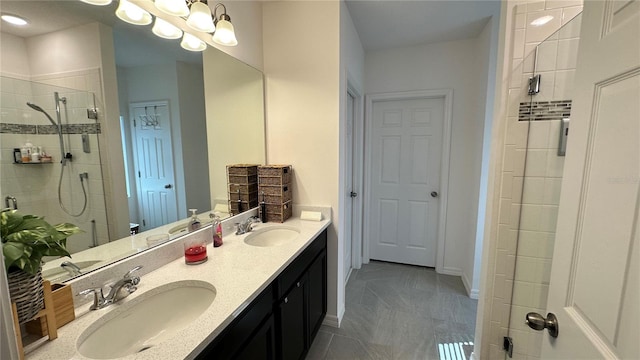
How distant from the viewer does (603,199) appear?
0.57m

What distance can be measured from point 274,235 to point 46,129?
1310 millimetres

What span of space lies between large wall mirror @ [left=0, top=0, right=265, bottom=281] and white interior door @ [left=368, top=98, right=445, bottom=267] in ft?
6.71

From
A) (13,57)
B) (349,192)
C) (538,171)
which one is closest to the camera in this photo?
(13,57)

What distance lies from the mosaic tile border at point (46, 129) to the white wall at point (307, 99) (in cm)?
122

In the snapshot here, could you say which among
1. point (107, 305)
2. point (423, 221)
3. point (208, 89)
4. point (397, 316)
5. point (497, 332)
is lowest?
point (397, 316)

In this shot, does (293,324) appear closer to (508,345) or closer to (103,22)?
(508,345)

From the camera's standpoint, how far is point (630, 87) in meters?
0.52

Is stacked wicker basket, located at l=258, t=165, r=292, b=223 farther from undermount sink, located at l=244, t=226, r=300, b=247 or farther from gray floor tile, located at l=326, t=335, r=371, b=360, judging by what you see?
gray floor tile, located at l=326, t=335, r=371, b=360

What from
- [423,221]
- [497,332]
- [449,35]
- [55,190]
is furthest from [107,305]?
[449,35]

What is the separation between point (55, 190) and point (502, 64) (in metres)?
2.14

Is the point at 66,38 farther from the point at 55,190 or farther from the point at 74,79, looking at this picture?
the point at 55,190

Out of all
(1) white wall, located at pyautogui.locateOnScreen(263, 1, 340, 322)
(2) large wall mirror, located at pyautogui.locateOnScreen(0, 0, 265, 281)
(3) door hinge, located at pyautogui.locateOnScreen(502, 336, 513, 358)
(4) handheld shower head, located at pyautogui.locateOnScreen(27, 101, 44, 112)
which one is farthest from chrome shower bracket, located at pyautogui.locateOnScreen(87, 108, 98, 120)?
(3) door hinge, located at pyautogui.locateOnScreen(502, 336, 513, 358)

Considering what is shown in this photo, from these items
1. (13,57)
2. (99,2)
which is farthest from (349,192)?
(13,57)

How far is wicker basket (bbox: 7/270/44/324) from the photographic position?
0.66 metres
